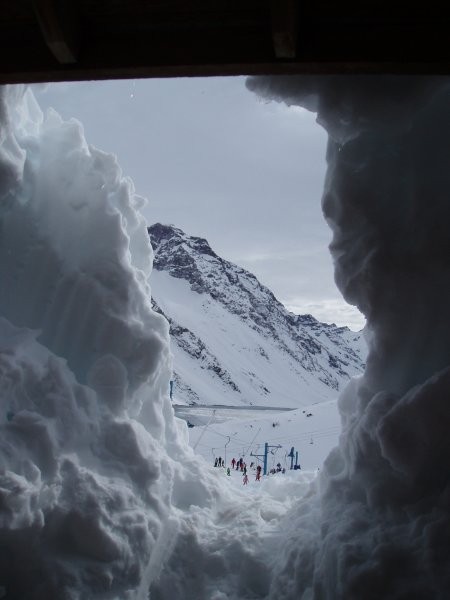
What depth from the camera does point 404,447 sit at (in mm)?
4484

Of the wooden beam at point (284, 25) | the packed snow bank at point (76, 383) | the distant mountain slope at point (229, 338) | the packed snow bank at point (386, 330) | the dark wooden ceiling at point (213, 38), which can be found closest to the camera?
the wooden beam at point (284, 25)

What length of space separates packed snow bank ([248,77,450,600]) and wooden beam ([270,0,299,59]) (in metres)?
1.80

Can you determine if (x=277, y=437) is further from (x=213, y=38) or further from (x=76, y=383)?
(x=213, y=38)

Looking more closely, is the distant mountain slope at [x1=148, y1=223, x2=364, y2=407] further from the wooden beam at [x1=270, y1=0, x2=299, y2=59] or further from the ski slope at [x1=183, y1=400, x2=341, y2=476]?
the wooden beam at [x1=270, y1=0, x2=299, y2=59]

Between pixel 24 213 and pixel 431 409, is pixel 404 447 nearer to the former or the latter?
pixel 431 409

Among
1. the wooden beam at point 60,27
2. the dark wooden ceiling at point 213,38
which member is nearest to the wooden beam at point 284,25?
the dark wooden ceiling at point 213,38

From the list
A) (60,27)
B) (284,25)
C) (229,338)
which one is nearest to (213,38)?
(284,25)

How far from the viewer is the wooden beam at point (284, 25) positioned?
10.8ft

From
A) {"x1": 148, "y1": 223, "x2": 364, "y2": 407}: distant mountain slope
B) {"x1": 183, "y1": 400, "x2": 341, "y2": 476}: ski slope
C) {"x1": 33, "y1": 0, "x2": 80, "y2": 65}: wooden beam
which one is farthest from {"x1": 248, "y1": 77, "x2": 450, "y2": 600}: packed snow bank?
{"x1": 148, "y1": 223, "x2": 364, "y2": 407}: distant mountain slope

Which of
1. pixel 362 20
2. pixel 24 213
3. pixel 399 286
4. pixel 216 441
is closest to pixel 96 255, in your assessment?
pixel 24 213

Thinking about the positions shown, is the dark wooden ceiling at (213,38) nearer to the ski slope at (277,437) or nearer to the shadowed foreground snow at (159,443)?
the shadowed foreground snow at (159,443)

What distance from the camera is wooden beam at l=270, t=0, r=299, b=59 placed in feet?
10.8

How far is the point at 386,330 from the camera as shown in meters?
5.36

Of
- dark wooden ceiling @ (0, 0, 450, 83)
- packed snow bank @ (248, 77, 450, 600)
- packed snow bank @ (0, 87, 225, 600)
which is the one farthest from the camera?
packed snow bank @ (0, 87, 225, 600)
